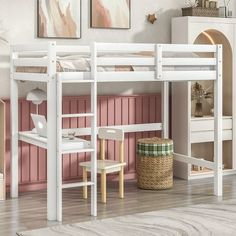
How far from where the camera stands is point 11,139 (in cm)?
522

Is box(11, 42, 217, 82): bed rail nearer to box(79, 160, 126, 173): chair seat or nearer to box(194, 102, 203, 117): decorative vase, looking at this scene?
box(79, 160, 126, 173): chair seat

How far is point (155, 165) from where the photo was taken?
550cm

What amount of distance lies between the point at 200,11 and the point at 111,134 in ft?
5.28

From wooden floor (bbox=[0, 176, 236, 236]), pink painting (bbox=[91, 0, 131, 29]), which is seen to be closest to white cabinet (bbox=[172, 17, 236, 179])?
wooden floor (bbox=[0, 176, 236, 236])

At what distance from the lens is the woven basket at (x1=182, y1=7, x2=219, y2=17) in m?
5.96

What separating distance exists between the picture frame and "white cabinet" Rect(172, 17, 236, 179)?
1055 millimetres

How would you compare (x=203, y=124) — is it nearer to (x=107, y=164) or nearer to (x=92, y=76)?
(x=107, y=164)

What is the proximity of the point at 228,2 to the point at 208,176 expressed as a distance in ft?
6.12

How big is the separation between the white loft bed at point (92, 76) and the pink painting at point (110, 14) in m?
0.46

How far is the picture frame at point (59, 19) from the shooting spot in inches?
215

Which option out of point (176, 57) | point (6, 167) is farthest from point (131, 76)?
point (6, 167)

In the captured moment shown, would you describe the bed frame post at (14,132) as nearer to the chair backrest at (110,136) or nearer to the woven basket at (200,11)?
the chair backrest at (110,136)

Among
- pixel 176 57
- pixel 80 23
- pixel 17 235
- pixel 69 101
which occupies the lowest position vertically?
pixel 17 235

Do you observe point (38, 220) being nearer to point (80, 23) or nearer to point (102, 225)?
point (102, 225)
